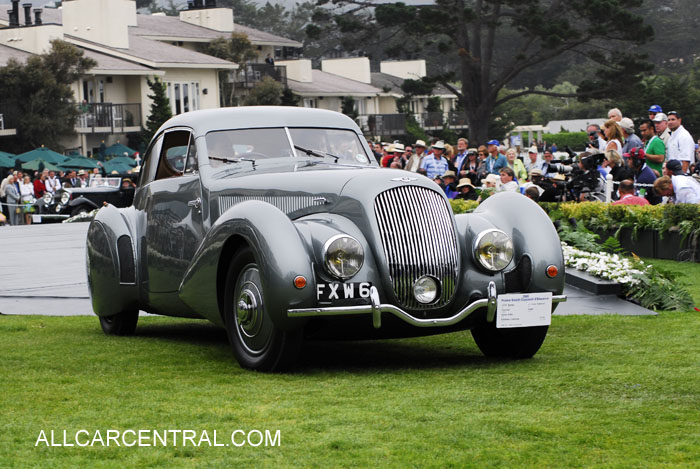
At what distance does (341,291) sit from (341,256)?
23 centimetres

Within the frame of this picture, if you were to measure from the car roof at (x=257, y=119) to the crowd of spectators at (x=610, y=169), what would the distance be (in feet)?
22.2

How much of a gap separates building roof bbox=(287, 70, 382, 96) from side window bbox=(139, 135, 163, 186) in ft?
217

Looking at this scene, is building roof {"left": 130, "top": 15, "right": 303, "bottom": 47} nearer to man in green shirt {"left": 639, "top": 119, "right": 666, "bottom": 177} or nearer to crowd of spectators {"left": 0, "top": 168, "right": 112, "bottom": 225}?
crowd of spectators {"left": 0, "top": 168, "right": 112, "bottom": 225}

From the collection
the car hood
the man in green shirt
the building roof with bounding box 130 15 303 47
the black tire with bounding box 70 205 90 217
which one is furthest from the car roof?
the building roof with bounding box 130 15 303 47

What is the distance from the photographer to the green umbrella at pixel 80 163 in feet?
156

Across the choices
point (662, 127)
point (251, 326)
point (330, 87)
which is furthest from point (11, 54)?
point (251, 326)

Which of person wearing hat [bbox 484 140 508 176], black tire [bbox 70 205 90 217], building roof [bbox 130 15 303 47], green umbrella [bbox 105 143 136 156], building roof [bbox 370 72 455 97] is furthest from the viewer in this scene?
building roof [bbox 370 72 455 97]

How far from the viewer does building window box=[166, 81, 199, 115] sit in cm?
6625

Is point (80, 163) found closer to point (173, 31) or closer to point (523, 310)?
point (173, 31)

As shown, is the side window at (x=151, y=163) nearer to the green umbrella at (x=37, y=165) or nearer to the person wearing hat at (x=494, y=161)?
the person wearing hat at (x=494, y=161)

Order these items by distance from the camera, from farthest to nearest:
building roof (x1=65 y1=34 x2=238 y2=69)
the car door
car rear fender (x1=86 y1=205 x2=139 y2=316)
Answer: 1. building roof (x1=65 y1=34 x2=238 y2=69)
2. car rear fender (x1=86 y1=205 x2=139 y2=316)
3. the car door

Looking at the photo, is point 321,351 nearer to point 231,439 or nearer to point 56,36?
point 231,439

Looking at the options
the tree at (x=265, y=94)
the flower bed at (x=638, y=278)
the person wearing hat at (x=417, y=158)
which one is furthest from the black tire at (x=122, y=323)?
the tree at (x=265, y=94)

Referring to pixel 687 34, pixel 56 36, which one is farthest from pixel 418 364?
pixel 687 34
